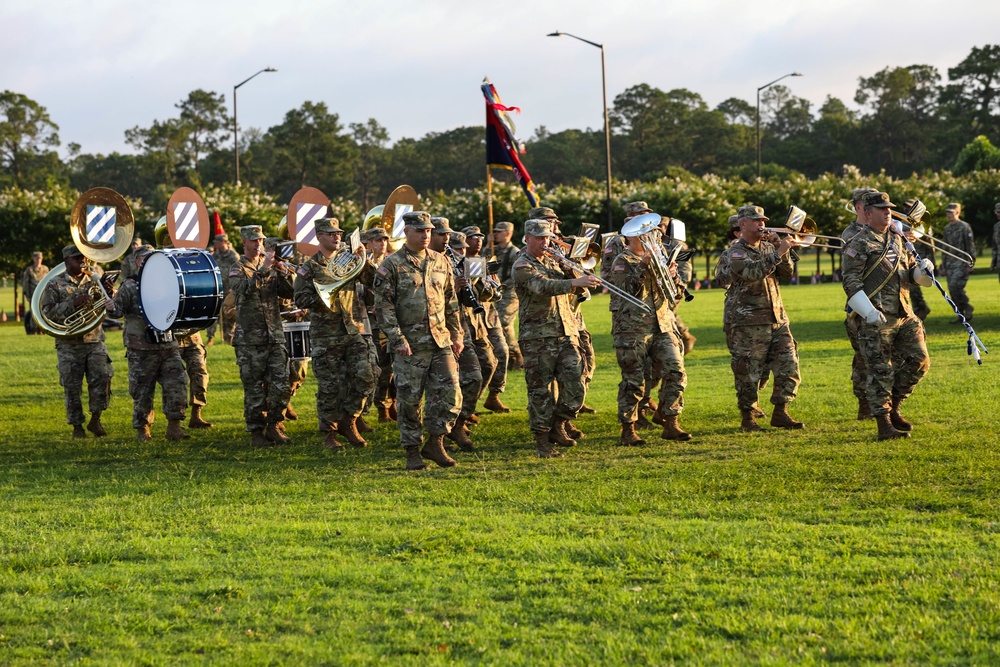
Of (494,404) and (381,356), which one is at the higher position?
(381,356)

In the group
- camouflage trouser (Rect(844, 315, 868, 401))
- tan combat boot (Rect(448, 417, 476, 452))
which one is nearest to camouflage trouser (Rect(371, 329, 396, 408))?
tan combat boot (Rect(448, 417, 476, 452))

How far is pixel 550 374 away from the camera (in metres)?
11.2

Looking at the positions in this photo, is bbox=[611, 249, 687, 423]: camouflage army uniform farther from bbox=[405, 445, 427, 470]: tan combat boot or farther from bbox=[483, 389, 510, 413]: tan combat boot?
bbox=[483, 389, 510, 413]: tan combat boot

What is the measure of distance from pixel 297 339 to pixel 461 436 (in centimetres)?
211

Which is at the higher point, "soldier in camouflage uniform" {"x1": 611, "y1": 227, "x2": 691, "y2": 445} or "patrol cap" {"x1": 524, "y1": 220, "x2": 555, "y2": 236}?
"patrol cap" {"x1": 524, "y1": 220, "x2": 555, "y2": 236}

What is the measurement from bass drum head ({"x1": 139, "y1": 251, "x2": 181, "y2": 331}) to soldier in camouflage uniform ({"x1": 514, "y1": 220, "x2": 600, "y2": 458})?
3471 millimetres

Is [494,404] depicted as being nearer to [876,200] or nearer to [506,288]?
[506,288]

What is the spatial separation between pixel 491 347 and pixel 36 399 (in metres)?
7.55

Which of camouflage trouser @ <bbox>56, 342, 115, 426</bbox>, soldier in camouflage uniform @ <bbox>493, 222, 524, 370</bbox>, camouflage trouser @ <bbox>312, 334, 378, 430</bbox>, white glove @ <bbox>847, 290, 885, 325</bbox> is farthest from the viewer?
soldier in camouflage uniform @ <bbox>493, 222, 524, 370</bbox>

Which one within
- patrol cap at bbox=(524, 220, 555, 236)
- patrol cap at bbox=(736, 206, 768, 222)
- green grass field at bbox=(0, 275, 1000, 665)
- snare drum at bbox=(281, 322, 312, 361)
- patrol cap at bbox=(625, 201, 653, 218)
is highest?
patrol cap at bbox=(625, 201, 653, 218)

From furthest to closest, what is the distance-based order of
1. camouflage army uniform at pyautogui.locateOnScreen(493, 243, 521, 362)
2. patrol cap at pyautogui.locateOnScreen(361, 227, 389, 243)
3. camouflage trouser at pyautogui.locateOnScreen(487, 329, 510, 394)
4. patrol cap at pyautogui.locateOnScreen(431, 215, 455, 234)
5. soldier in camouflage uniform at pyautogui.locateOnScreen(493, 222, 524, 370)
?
camouflage army uniform at pyautogui.locateOnScreen(493, 243, 521, 362) < soldier in camouflage uniform at pyautogui.locateOnScreen(493, 222, 524, 370) < camouflage trouser at pyautogui.locateOnScreen(487, 329, 510, 394) < patrol cap at pyautogui.locateOnScreen(361, 227, 389, 243) < patrol cap at pyautogui.locateOnScreen(431, 215, 455, 234)

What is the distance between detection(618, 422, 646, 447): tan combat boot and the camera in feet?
38.0

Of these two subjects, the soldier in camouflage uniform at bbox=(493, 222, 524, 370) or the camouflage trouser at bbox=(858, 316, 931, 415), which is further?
the soldier in camouflage uniform at bbox=(493, 222, 524, 370)

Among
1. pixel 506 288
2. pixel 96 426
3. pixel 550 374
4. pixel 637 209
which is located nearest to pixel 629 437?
pixel 550 374
